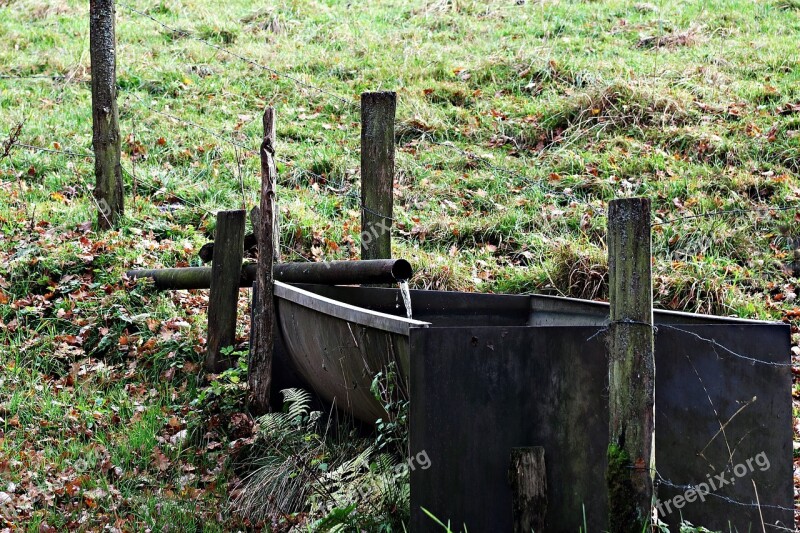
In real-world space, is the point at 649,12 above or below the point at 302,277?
above

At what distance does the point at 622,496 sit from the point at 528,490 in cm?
45

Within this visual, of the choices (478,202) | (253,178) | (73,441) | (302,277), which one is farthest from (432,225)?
(73,441)

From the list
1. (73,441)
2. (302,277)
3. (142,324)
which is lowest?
(73,441)

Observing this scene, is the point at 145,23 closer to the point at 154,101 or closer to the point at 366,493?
the point at 154,101

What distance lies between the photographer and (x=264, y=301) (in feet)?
→ 18.4

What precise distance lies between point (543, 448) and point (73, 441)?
2.90m

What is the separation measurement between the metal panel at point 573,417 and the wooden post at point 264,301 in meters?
2.15

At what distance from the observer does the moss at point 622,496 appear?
335 centimetres

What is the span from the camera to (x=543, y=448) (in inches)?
147

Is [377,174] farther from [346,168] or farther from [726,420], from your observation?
[346,168]

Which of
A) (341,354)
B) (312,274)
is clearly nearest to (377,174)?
(312,274)

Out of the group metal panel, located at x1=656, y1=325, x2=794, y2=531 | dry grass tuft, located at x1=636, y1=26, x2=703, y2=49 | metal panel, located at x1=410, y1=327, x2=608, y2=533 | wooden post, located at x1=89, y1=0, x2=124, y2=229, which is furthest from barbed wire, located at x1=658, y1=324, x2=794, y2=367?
dry grass tuft, located at x1=636, y1=26, x2=703, y2=49

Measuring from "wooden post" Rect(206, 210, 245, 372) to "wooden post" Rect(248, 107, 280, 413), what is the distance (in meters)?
0.42

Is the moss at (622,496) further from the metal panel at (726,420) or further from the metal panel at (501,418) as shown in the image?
the metal panel at (726,420)
